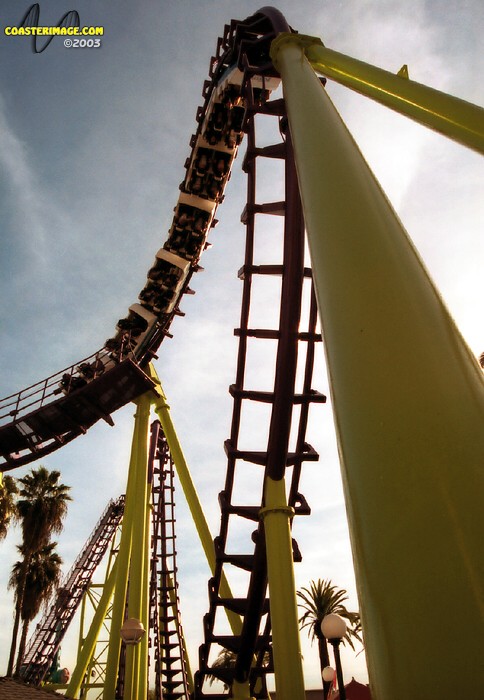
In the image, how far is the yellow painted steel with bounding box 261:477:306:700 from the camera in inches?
177

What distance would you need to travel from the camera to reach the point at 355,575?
0.85 metres

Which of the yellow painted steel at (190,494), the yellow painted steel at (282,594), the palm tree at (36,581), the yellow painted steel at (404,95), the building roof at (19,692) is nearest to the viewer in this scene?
the yellow painted steel at (404,95)

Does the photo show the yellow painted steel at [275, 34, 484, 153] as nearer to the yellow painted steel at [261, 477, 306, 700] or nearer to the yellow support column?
the yellow painted steel at [261, 477, 306, 700]

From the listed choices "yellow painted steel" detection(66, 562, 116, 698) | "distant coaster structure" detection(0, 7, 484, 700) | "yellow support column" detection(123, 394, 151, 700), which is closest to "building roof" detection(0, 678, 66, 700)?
"yellow support column" detection(123, 394, 151, 700)

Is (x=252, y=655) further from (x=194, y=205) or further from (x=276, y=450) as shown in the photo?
(x=194, y=205)

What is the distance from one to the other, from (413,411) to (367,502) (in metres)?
0.20

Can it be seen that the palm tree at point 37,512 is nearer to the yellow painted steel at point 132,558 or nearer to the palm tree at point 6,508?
the palm tree at point 6,508

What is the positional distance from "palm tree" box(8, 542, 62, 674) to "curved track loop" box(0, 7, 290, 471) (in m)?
11.0

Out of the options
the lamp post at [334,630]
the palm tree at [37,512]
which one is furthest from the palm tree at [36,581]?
the lamp post at [334,630]

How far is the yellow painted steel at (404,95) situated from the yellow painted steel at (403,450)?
28.6 inches

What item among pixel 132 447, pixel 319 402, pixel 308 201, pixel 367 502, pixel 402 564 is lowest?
pixel 402 564

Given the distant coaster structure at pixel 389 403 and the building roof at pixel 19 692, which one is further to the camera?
the building roof at pixel 19 692

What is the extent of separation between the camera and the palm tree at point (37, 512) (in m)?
17.2

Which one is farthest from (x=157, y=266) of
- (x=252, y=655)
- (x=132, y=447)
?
(x=252, y=655)
